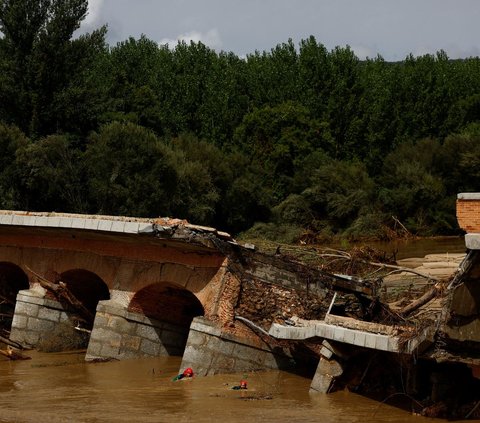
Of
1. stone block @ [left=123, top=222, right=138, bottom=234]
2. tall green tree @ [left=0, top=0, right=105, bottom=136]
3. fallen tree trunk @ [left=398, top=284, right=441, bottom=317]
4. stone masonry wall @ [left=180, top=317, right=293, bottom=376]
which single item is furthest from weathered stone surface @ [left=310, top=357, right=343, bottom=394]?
tall green tree @ [left=0, top=0, right=105, bottom=136]

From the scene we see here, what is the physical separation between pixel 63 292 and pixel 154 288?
2672 mm

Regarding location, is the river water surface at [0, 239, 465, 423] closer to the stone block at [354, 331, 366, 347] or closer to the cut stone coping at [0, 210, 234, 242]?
the stone block at [354, 331, 366, 347]

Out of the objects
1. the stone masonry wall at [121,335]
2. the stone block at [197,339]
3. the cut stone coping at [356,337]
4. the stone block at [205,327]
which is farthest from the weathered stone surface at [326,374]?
the stone masonry wall at [121,335]

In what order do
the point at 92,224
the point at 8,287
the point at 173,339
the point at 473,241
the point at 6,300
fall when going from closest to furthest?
the point at 473,241, the point at 92,224, the point at 173,339, the point at 6,300, the point at 8,287

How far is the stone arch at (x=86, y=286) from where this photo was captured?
20453 millimetres

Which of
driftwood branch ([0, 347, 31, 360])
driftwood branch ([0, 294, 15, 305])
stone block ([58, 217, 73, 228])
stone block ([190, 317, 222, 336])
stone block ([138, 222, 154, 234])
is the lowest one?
driftwood branch ([0, 347, 31, 360])

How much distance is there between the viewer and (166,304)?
18891mm

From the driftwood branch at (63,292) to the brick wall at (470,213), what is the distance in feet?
33.6

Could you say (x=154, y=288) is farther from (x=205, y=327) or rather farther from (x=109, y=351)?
(x=205, y=327)

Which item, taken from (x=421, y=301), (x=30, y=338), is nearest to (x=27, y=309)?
(x=30, y=338)

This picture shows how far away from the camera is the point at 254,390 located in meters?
14.9

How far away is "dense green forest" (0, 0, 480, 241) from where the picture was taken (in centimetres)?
3597

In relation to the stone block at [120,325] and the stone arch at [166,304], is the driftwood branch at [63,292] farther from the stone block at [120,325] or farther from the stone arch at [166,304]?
the stone arch at [166,304]

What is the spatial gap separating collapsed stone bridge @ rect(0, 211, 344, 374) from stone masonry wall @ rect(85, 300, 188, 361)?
0.06 feet
